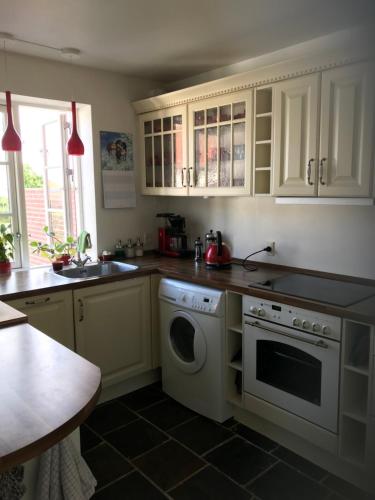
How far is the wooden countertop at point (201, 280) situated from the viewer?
1.93m

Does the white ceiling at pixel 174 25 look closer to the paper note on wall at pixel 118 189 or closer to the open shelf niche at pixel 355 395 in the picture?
the paper note on wall at pixel 118 189

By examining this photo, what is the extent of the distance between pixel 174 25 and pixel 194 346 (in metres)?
1.89

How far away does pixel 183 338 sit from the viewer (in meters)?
2.79

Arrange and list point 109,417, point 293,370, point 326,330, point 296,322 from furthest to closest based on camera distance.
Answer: point 109,417 → point 293,370 → point 296,322 → point 326,330

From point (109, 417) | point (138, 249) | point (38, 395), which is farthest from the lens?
point (138, 249)

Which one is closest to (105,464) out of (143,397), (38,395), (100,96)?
(143,397)

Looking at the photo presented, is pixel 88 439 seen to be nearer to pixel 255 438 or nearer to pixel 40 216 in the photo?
pixel 255 438

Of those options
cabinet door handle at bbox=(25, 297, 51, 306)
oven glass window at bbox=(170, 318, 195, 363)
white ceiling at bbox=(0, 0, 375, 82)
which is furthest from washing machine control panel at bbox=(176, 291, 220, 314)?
white ceiling at bbox=(0, 0, 375, 82)

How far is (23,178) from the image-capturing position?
295 centimetres

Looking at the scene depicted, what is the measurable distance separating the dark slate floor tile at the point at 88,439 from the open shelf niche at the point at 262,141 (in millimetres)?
1784

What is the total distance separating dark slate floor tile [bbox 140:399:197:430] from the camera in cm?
257

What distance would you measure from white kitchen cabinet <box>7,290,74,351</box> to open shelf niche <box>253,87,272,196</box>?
4.55ft

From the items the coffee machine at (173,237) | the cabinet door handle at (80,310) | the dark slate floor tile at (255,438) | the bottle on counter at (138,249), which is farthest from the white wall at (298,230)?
the cabinet door handle at (80,310)

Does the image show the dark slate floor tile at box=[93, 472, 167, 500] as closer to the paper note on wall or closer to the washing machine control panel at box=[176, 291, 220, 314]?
the washing machine control panel at box=[176, 291, 220, 314]
